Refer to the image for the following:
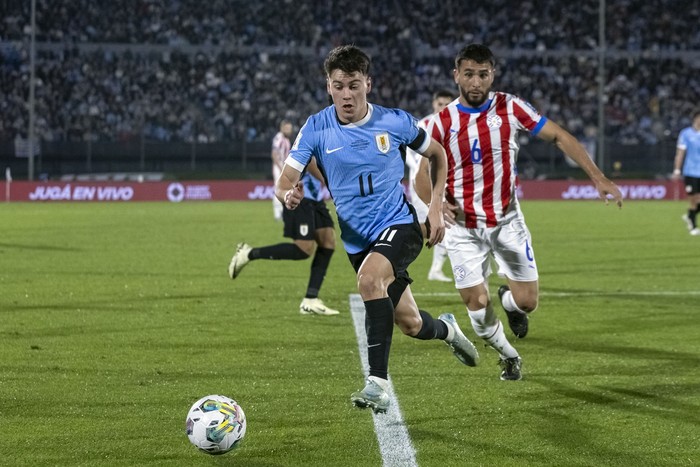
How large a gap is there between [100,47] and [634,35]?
23.2 m

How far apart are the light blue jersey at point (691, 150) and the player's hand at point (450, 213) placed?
16155mm

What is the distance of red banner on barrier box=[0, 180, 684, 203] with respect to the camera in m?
36.8

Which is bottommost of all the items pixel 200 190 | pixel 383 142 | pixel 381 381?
pixel 200 190

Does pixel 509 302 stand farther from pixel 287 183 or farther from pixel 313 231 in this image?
pixel 313 231

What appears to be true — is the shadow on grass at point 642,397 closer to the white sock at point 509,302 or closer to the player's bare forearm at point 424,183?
the white sock at point 509,302

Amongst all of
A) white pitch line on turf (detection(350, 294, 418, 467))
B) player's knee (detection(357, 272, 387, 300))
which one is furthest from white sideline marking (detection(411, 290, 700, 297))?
player's knee (detection(357, 272, 387, 300))

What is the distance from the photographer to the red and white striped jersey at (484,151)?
749 cm

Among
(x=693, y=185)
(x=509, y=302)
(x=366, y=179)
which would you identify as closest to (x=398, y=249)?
(x=366, y=179)

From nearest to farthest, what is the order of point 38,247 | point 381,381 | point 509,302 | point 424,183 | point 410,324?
point 381,381 < point 410,324 < point 424,183 < point 509,302 < point 38,247

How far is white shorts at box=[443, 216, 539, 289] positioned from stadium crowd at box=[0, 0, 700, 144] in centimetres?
3055

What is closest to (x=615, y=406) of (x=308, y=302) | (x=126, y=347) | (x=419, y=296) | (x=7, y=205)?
(x=126, y=347)

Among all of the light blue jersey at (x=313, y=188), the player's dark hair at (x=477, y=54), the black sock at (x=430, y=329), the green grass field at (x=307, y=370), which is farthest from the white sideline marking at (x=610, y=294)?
the black sock at (x=430, y=329)

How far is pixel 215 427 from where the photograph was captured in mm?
5074

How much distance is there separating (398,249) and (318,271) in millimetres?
4701
